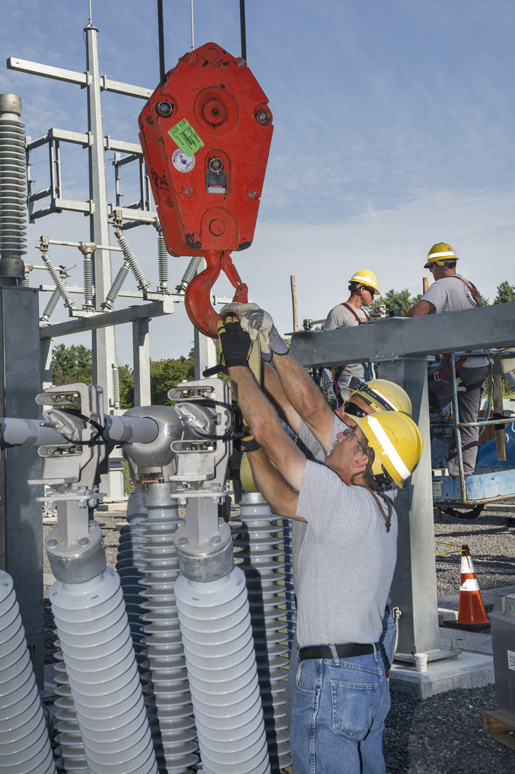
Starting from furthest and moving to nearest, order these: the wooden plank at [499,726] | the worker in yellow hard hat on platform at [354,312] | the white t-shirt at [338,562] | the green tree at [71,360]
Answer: the green tree at [71,360]
the worker in yellow hard hat on platform at [354,312]
the wooden plank at [499,726]
the white t-shirt at [338,562]

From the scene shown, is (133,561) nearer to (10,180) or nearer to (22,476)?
(22,476)

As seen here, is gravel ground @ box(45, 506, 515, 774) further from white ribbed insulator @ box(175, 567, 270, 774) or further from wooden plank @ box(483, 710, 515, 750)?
white ribbed insulator @ box(175, 567, 270, 774)

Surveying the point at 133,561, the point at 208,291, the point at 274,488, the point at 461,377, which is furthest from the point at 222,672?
the point at 461,377

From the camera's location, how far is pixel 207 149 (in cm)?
316

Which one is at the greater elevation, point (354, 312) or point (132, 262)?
point (132, 262)

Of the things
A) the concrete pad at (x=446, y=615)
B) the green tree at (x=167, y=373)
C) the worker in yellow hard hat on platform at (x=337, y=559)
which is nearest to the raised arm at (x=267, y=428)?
the worker in yellow hard hat on platform at (x=337, y=559)

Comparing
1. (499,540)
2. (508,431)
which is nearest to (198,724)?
(499,540)

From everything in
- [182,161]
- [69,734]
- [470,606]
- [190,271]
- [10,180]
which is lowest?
[470,606]

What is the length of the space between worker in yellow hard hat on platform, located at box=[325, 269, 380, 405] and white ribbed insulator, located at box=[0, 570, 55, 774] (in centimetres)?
498

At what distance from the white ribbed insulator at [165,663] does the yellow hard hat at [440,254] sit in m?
5.05

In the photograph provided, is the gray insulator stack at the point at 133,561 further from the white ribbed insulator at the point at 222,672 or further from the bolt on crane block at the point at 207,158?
the bolt on crane block at the point at 207,158

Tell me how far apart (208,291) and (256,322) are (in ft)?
1.15

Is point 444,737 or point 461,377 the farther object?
point 461,377

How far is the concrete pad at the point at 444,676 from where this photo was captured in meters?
4.57
